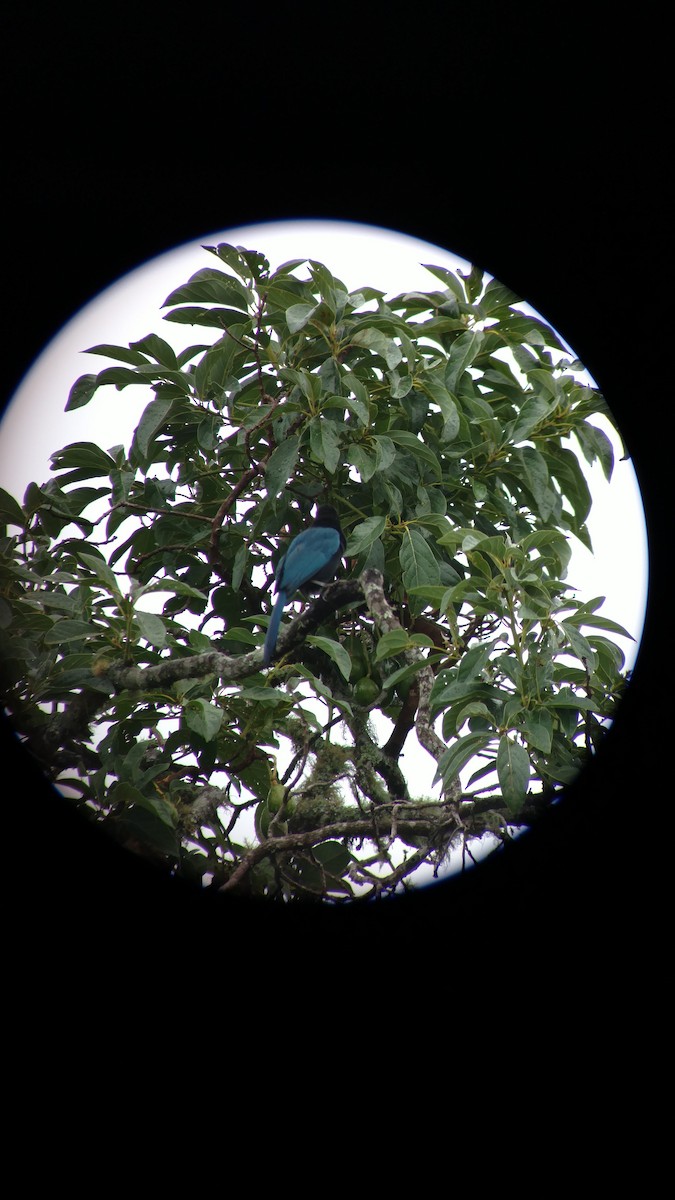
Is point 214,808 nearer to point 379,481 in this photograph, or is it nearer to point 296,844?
point 296,844

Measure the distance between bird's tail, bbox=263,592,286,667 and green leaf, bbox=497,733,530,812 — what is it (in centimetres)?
46

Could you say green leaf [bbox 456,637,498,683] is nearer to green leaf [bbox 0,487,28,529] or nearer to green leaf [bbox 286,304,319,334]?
green leaf [bbox 286,304,319,334]

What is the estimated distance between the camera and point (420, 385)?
177 centimetres

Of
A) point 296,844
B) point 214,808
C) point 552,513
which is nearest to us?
point 296,844

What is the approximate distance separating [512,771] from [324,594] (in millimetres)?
592

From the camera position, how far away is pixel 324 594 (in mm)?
1896

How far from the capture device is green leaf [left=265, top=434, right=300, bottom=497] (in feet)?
5.57

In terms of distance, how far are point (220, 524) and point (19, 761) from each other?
0.60 meters

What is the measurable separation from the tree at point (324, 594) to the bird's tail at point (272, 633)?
0.06 ft

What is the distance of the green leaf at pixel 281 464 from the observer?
1.70 m

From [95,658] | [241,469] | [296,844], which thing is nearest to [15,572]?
[95,658]

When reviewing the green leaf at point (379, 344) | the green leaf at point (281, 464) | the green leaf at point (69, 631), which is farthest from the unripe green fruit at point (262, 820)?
the green leaf at point (379, 344)

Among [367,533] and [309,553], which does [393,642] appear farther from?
[309,553]

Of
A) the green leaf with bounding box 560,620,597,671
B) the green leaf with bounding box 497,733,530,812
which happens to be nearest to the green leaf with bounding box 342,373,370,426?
the green leaf with bounding box 560,620,597,671
